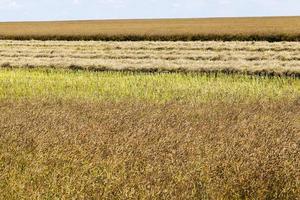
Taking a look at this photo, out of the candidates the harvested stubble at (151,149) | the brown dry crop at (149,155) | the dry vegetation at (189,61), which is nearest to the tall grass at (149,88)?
the harvested stubble at (151,149)

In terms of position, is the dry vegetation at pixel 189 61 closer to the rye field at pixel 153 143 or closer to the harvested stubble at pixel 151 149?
the rye field at pixel 153 143

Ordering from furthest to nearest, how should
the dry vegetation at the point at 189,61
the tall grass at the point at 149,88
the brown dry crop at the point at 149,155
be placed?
the dry vegetation at the point at 189,61 → the tall grass at the point at 149,88 → the brown dry crop at the point at 149,155

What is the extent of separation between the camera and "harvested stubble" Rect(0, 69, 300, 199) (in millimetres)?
5188

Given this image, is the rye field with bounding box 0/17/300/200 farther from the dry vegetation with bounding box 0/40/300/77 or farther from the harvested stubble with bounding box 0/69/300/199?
the dry vegetation with bounding box 0/40/300/77

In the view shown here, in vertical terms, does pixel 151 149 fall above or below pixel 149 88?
above

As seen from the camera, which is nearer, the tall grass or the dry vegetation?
the tall grass

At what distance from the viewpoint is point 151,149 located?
259 inches

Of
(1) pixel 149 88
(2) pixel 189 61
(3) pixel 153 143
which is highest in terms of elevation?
(3) pixel 153 143

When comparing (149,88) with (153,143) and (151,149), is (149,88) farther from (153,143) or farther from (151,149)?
(151,149)

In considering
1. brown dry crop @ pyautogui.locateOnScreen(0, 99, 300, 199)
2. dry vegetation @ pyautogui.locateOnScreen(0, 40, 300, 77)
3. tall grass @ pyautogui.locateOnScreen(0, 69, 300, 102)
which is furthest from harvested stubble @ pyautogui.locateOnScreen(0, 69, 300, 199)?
dry vegetation @ pyautogui.locateOnScreen(0, 40, 300, 77)

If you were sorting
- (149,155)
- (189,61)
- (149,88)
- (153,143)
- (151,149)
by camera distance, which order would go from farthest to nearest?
1. (189,61)
2. (149,88)
3. (153,143)
4. (151,149)
5. (149,155)

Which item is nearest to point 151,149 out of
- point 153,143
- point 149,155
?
point 149,155

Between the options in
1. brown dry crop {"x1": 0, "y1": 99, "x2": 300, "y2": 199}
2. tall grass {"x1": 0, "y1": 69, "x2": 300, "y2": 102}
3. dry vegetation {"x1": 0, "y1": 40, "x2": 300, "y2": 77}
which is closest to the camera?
brown dry crop {"x1": 0, "y1": 99, "x2": 300, "y2": 199}

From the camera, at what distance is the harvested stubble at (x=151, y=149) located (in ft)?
17.0
